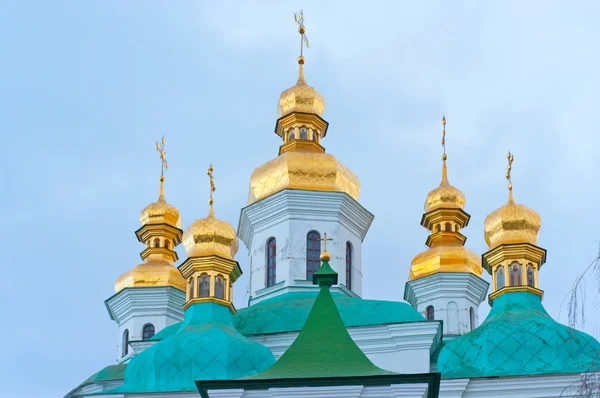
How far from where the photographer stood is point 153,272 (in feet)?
109

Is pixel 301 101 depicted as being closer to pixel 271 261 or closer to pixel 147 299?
pixel 271 261

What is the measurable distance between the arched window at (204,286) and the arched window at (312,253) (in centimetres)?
248

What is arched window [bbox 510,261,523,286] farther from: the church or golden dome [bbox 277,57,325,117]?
golden dome [bbox 277,57,325,117]

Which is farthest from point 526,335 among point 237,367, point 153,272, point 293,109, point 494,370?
point 153,272

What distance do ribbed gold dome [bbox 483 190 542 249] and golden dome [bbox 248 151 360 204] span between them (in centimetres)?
369

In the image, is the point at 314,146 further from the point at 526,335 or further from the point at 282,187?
the point at 526,335

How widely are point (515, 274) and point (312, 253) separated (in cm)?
447

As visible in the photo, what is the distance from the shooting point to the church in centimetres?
1738

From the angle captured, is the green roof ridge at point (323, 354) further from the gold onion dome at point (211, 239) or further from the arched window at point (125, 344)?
the arched window at point (125, 344)

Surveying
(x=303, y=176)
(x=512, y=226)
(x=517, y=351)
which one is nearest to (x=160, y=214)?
(x=303, y=176)

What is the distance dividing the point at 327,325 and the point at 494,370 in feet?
21.3

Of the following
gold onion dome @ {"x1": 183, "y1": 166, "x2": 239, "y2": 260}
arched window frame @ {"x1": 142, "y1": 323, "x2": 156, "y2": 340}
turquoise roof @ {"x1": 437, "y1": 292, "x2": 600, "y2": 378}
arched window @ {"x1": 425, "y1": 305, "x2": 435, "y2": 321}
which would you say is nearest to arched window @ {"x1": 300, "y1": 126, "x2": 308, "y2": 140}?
gold onion dome @ {"x1": 183, "y1": 166, "x2": 239, "y2": 260}

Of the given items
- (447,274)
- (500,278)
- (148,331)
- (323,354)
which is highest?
(447,274)

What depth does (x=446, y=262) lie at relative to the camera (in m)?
33.1
